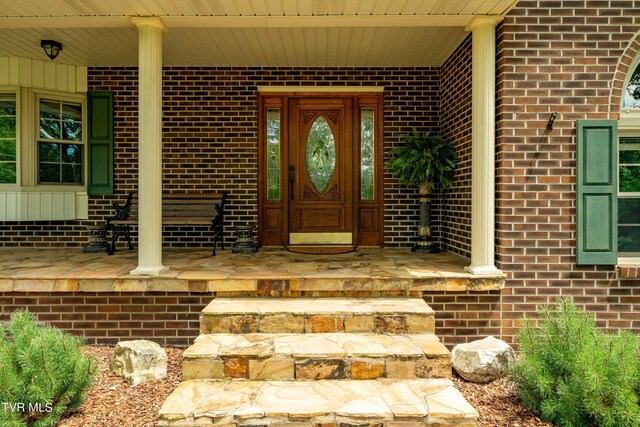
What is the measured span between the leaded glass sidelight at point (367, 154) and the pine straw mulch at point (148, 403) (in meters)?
2.93

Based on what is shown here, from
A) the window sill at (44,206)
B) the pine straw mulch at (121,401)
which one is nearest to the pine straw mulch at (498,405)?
the pine straw mulch at (121,401)

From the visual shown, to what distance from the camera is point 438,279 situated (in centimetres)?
381

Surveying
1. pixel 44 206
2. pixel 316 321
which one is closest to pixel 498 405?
pixel 316 321

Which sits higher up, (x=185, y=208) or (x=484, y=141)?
(x=484, y=141)

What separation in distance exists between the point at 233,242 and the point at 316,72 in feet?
8.04

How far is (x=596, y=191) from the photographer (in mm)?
3850

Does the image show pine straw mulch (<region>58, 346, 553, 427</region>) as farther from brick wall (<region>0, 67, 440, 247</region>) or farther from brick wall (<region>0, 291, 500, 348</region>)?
brick wall (<region>0, 67, 440, 247</region>)

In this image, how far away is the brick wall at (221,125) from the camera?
227 inches

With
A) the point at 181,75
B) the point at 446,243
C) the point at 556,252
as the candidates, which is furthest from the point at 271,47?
the point at 556,252

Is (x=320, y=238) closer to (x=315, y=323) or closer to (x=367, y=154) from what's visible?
(x=367, y=154)

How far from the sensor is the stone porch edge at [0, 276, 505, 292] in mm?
3783

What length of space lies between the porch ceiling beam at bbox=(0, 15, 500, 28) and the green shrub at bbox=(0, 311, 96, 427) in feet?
8.80

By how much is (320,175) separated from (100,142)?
9.33 ft

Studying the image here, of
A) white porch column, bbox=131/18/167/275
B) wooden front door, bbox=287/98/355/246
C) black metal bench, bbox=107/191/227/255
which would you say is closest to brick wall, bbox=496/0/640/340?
wooden front door, bbox=287/98/355/246
